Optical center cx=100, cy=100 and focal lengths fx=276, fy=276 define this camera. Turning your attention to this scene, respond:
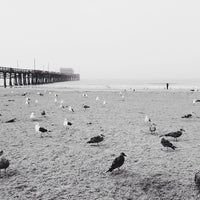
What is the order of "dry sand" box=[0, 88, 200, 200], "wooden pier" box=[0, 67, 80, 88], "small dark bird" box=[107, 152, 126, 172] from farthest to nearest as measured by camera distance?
1. "wooden pier" box=[0, 67, 80, 88]
2. "small dark bird" box=[107, 152, 126, 172]
3. "dry sand" box=[0, 88, 200, 200]

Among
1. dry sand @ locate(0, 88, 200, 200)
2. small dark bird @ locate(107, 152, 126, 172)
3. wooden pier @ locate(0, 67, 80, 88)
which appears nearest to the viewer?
dry sand @ locate(0, 88, 200, 200)

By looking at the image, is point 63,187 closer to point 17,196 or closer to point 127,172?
point 17,196

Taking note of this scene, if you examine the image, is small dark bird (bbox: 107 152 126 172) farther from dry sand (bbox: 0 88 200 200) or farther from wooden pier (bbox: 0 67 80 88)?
wooden pier (bbox: 0 67 80 88)

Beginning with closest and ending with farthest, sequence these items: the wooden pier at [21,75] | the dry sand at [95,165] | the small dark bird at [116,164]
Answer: the dry sand at [95,165] → the small dark bird at [116,164] → the wooden pier at [21,75]

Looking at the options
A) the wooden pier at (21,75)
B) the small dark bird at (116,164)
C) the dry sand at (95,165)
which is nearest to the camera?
the dry sand at (95,165)

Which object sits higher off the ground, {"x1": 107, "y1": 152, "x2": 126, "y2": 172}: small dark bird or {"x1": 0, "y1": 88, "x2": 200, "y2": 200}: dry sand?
{"x1": 107, "y1": 152, "x2": 126, "y2": 172}: small dark bird

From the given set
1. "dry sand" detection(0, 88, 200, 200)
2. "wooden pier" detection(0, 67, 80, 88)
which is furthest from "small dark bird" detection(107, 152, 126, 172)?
"wooden pier" detection(0, 67, 80, 88)

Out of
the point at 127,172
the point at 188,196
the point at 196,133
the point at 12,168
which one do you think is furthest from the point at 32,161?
the point at 196,133

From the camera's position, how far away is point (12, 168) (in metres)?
6.37

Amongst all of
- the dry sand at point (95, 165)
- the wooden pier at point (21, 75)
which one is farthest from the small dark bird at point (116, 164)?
the wooden pier at point (21, 75)

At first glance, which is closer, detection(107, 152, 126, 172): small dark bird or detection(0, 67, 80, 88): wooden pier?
detection(107, 152, 126, 172): small dark bird

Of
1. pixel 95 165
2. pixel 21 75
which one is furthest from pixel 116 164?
pixel 21 75

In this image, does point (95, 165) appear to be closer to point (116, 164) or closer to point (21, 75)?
point (116, 164)

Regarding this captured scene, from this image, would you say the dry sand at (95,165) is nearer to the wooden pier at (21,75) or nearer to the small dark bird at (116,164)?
the small dark bird at (116,164)
